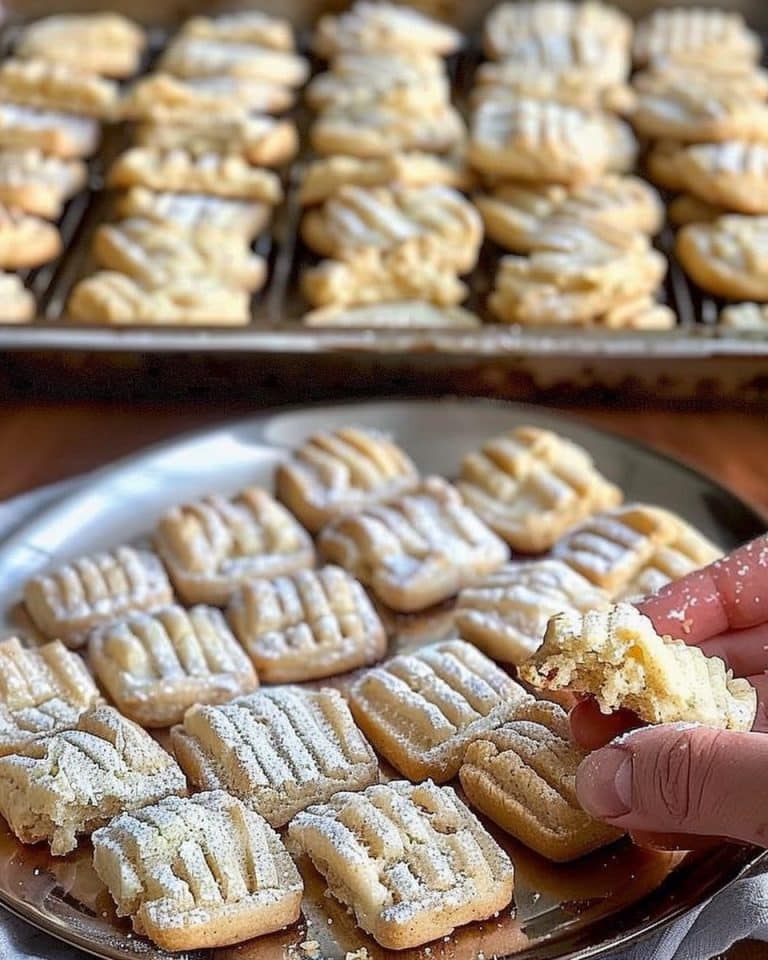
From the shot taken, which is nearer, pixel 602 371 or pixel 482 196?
pixel 602 371

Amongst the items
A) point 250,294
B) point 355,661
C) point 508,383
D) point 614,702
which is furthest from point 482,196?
point 614,702

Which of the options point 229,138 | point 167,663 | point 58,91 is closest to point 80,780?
point 167,663

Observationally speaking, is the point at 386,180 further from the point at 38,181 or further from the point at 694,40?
the point at 694,40

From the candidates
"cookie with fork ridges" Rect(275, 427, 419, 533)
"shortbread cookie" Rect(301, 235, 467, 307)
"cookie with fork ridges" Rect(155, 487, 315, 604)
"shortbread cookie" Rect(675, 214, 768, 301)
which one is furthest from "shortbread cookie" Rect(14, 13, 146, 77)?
"cookie with fork ridges" Rect(155, 487, 315, 604)

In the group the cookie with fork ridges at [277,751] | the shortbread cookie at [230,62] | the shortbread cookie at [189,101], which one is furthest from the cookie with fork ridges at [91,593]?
the shortbread cookie at [230,62]

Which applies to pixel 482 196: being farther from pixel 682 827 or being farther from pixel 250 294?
pixel 682 827
